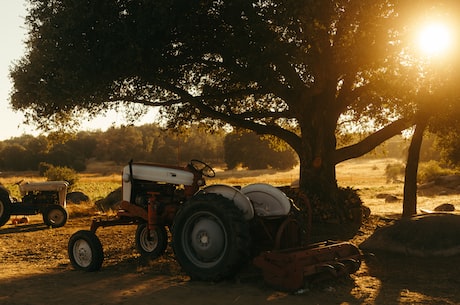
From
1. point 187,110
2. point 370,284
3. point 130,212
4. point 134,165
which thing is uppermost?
point 187,110

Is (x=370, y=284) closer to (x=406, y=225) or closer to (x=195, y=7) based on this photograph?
(x=406, y=225)

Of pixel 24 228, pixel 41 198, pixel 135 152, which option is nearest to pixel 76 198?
pixel 41 198

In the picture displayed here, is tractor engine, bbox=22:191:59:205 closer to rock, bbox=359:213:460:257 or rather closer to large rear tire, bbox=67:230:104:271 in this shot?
large rear tire, bbox=67:230:104:271

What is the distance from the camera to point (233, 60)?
16250 millimetres

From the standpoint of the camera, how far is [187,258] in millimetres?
9180

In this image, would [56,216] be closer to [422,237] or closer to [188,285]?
[188,285]

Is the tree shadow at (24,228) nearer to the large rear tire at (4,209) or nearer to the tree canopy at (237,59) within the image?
the large rear tire at (4,209)

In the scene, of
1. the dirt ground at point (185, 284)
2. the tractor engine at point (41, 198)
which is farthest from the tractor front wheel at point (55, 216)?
the dirt ground at point (185, 284)

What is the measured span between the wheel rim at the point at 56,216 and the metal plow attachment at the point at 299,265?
1131 cm

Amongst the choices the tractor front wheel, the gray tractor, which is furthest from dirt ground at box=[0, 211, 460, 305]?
the tractor front wheel

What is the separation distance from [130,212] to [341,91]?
31.1 feet

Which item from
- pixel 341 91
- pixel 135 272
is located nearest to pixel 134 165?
pixel 135 272

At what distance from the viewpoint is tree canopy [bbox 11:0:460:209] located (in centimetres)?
1389

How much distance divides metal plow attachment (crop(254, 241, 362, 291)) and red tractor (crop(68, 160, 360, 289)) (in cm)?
2
